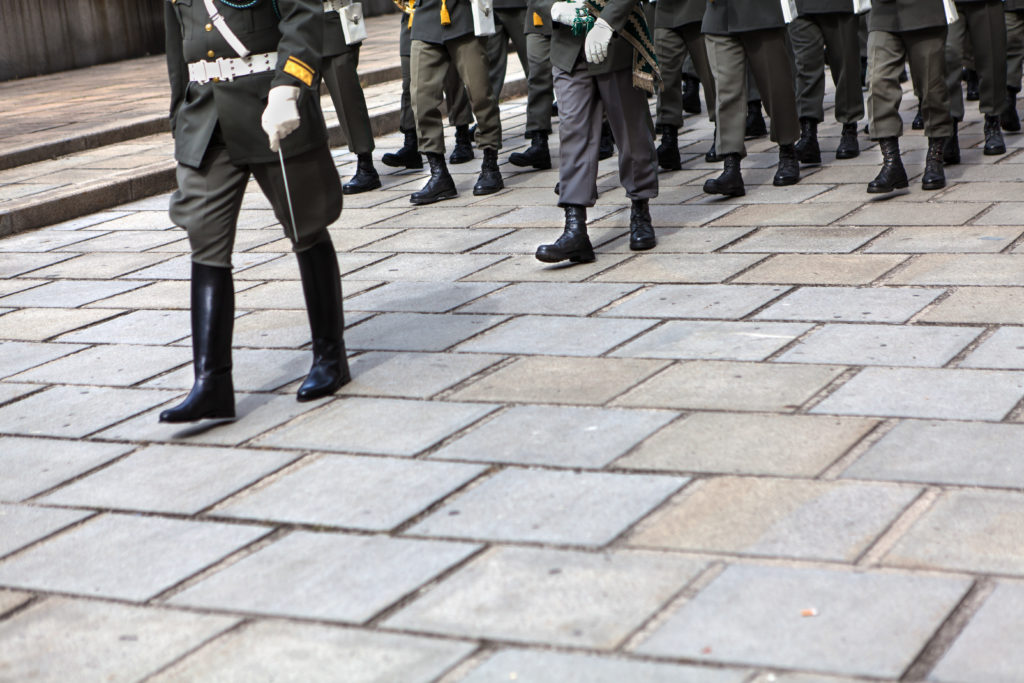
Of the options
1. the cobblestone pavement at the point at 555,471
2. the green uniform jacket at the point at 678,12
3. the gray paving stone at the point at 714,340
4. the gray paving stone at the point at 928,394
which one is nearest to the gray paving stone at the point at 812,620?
the cobblestone pavement at the point at 555,471

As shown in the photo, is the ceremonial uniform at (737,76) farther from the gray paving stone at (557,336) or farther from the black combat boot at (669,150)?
the gray paving stone at (557,336)

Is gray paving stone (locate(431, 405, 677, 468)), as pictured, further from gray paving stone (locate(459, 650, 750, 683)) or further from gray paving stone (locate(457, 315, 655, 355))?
gray paving stone (locate(459, 650, 750, 683))

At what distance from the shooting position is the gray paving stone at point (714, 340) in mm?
4539

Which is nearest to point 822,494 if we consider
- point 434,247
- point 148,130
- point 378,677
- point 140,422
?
point 378,677

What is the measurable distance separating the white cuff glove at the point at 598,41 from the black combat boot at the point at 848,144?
270 centimetres

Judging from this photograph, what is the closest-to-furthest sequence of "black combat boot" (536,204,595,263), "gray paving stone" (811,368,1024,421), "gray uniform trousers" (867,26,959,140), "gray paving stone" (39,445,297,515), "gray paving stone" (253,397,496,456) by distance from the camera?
"gray paving stone" (39,445,297,515) < "gray paving stone" (811,368,1024,421) < "gray paving stone" (253,397,496,456) < "black combat boot" (536,204,595,263) < "gray uniform trousers" (867,26,959,140)

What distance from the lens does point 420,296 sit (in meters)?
5.71

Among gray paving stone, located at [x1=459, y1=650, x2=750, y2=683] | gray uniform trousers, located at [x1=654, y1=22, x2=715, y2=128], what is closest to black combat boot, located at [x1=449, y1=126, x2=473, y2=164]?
gray uniform trousers, located at [x1=654, y1=22, x2=715, y2=128]

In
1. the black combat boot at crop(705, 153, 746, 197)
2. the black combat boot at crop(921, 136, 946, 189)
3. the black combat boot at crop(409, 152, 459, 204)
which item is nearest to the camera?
the black combat boot at crop(921, 136, 946, 189)

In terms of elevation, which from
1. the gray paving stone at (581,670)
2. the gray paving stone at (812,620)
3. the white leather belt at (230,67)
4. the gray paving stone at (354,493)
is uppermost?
the white leather belt at (230,67)

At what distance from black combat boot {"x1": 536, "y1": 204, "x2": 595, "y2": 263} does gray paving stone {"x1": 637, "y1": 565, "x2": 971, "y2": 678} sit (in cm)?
302

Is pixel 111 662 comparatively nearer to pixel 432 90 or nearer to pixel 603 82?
pixel 603 82

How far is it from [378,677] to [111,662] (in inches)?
22.2

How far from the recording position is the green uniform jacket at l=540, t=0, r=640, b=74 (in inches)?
225
